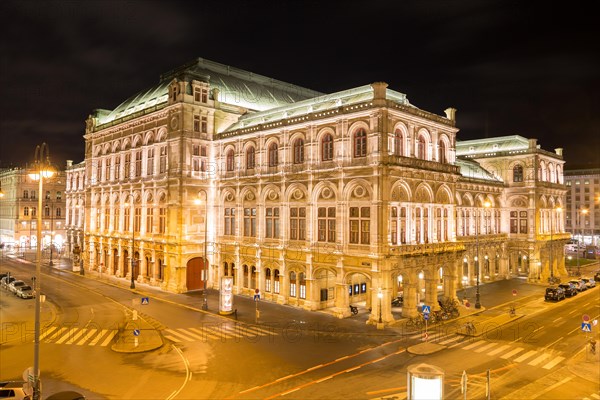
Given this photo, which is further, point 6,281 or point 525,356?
point 6,281

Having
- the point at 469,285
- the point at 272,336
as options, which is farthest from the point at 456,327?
the point at 469,285

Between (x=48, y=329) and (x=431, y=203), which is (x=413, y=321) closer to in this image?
(x=431, y=203)

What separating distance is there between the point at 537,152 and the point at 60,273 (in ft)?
244

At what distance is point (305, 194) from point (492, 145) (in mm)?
40578

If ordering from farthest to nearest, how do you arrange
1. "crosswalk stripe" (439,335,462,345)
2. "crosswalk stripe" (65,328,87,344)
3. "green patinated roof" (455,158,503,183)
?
"green patinated roof" (455,158,503,183)
"crosswalk stripe" (439,335,462,345)
"crosswalk stripe" (65,328,87,344)

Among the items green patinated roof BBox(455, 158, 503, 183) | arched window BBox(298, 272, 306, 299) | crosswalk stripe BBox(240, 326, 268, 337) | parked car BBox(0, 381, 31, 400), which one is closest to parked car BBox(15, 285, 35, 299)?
crosswalk stripe BBox(240, 326, 268, 337)

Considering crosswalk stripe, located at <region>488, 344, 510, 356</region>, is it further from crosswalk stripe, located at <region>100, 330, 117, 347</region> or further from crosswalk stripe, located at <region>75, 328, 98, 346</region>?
crosswalk stripe, located at <region>75, 328, 98, 346</region>

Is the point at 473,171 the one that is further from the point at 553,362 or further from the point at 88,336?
the point at 88,336

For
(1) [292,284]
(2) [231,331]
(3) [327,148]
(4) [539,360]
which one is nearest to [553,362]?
(4) [539,360]

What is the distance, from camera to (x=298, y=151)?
45.9 m

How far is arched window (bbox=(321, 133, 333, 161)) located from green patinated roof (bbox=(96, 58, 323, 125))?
20608 mm

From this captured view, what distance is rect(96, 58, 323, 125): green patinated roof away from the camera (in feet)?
194

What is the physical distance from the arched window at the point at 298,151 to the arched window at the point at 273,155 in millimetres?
2948

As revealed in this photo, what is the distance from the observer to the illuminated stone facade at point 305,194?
1563 inches
